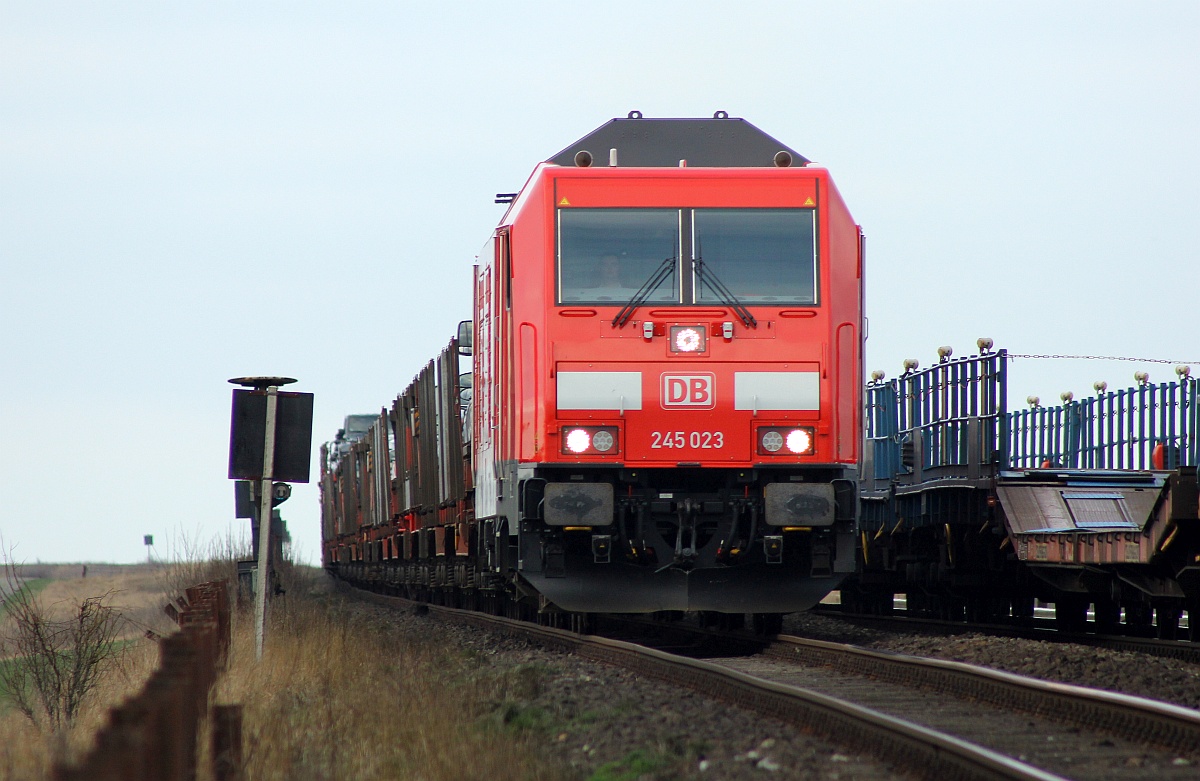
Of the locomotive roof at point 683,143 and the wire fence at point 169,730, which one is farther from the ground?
the locomotive roof at point 683,143

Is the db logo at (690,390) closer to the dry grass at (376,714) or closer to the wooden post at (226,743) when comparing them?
the dry grass at (376,714)

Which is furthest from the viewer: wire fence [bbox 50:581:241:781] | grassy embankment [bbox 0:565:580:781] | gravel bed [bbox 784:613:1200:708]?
gravel bed [bbox 784:613:1200:708]

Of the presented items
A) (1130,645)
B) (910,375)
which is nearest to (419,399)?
(910,375)

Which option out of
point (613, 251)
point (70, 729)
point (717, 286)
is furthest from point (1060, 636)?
point (70, 729)

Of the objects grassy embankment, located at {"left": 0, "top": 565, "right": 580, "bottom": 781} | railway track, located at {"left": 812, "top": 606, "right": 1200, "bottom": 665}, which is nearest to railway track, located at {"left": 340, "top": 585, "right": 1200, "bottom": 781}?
grassy embankment, located at {"left": 0, "top": 565, "right": 580, "bottom": 781}

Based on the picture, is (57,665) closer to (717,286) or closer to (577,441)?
(577,441)

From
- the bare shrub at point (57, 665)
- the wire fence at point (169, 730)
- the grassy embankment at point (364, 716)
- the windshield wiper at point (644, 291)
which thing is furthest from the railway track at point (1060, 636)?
the bare shrub at point (57, 665)

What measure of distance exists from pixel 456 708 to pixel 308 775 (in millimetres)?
1932

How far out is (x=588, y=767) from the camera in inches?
263

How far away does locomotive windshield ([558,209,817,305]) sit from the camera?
1177 cm

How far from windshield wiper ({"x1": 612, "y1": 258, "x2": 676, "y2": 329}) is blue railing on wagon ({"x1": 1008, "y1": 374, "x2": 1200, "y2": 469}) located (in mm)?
5591

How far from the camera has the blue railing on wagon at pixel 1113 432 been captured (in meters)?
14.7

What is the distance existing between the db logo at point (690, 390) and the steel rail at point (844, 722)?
184cm

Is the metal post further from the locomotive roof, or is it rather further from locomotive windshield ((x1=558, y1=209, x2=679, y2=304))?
the locomotive roof
